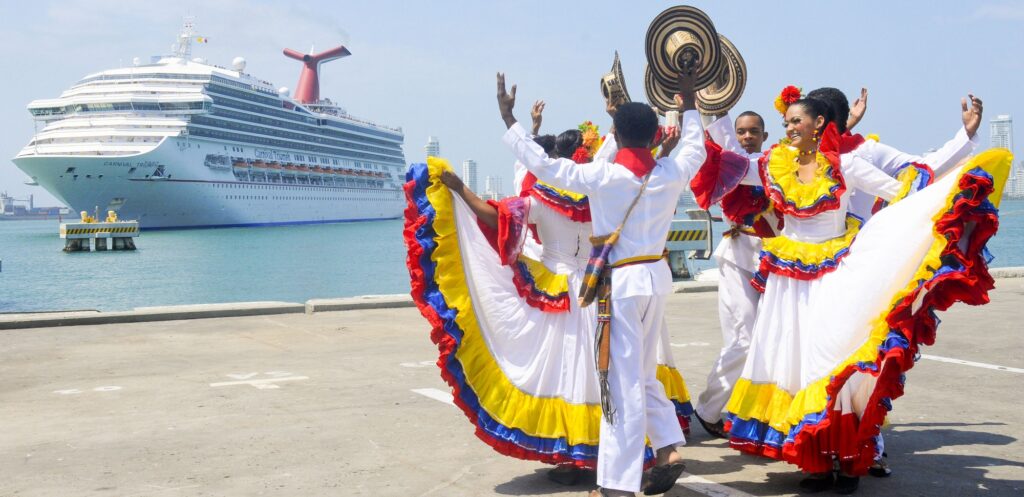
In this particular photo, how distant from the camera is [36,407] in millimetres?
6430

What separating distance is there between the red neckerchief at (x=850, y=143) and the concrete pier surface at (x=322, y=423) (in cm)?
153

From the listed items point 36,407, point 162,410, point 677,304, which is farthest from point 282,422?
point 677,304

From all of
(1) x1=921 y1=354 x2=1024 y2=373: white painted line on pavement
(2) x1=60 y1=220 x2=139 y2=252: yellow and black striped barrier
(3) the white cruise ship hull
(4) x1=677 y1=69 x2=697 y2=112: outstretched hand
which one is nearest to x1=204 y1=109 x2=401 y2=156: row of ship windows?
(3) the white cruise ship hull

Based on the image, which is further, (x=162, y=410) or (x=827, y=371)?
(x=162, y=410)

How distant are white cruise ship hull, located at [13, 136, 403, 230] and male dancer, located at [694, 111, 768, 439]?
69.8 m

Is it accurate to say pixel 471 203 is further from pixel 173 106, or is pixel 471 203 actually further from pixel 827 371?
pixel 173 106

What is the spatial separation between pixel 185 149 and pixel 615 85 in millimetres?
72080

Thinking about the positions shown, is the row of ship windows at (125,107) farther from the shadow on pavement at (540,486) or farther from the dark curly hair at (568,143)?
the shadow on pavement at (540,486)

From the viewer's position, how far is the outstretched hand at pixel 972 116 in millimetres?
4988

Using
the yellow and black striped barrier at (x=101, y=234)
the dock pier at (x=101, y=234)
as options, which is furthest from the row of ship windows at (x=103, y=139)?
the yellow and black striped barrier at (x=101, y=234)

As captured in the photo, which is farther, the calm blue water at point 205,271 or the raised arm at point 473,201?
the calm blue water at point 205,271

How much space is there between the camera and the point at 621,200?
4094 mm

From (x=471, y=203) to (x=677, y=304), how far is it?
26.2 feet

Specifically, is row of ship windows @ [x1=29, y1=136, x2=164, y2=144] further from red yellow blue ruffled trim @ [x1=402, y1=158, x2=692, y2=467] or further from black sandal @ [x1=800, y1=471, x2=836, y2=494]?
black sandal @ [x1=800, y1=471, x2=836, y2=494]
